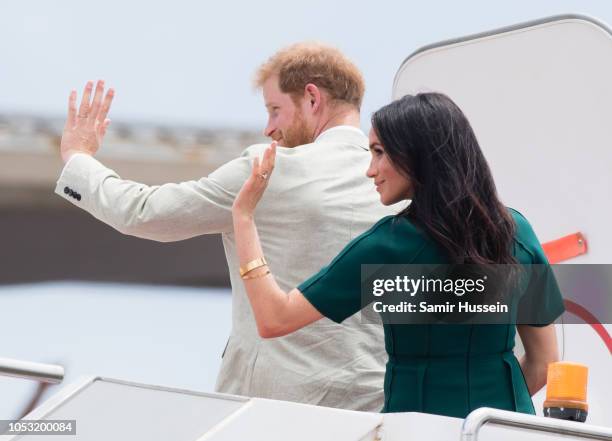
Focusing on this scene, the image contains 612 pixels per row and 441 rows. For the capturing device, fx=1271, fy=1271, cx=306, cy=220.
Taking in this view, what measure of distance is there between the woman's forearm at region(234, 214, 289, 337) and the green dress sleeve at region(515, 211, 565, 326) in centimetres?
36

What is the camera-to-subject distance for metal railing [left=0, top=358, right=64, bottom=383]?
171 centimetres

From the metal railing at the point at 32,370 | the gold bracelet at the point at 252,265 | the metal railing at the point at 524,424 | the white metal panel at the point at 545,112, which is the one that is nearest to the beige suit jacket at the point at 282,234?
the gold bracelet at the point at 252,265

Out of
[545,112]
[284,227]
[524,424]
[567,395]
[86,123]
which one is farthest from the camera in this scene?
[545,112]

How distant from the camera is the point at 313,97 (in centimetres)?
227

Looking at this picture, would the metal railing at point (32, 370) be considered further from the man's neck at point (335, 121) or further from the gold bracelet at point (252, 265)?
the man's neck at point (335, 121)

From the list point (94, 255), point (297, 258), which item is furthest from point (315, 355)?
point (94, 255)

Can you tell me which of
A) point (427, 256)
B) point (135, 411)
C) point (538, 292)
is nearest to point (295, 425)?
point (135, 411)

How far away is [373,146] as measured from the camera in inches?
71.7

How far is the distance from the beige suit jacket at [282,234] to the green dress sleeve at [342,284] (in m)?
0.28

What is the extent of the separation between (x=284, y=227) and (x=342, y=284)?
34cm

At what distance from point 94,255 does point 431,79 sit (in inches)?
142

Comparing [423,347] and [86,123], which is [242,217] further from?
[86,123]

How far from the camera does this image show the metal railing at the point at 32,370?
1707mm

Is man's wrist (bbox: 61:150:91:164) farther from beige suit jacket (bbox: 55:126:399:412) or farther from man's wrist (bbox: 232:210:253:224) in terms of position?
man's wrist (bbox: 232:210:253:224)
